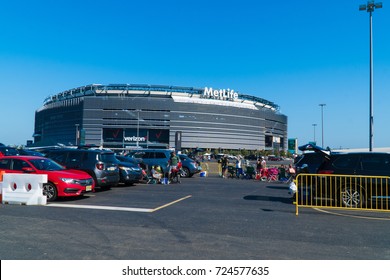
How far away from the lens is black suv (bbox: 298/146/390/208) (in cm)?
941

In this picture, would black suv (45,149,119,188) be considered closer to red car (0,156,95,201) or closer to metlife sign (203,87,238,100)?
red car (0,156,95,201)

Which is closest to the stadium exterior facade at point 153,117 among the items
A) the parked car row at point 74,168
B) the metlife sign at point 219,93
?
the metlife sign at point 219,93

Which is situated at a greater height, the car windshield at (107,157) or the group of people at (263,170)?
the car windshield at (107,157)

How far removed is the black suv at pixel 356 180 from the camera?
30.9 ft

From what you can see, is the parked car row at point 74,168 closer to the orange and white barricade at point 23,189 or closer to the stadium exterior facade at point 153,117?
the orange and white barricade at point 23,189

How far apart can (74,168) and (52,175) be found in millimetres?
2414

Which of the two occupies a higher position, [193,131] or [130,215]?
[193,131]

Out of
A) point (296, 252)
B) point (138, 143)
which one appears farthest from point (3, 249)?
point (138, 143)

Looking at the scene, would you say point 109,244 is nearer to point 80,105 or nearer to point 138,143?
point 138,143

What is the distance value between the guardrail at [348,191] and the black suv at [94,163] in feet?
24.3

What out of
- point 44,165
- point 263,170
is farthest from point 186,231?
point 263,170

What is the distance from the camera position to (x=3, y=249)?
518 centimetres

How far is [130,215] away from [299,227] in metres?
4.22

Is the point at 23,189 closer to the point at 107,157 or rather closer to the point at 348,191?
the point at 107,157
